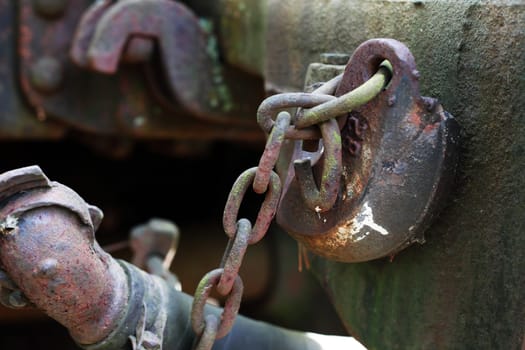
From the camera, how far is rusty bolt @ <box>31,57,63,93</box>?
1541 mm

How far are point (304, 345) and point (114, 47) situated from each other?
704 mm

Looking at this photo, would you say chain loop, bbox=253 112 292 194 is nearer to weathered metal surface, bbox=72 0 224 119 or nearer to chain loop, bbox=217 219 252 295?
chain loop, bbox=217 219 252 295

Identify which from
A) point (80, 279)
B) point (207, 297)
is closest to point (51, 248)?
point (80, 279)

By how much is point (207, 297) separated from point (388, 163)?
0.80 feet

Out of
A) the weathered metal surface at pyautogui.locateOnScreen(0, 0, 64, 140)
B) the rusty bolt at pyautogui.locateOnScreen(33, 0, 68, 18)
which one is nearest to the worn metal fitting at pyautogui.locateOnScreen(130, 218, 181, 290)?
the weathered metal surface at pyautogui.locateOnScreen(0, 0, 64, 140)

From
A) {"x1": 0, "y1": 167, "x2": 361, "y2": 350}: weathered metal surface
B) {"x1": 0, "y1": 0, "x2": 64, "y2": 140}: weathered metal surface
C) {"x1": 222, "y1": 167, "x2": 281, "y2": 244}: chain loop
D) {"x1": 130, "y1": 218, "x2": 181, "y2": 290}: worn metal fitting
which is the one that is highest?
{"x1": 222, "y1": 167, "x2": 281, "y2": 244}: chain loop

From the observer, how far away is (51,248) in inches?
30.4

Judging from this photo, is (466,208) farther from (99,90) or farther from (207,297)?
(99,90)

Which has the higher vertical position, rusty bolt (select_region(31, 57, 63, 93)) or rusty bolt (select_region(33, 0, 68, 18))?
rusty bolt (select_region(33, 0, 68, 18))

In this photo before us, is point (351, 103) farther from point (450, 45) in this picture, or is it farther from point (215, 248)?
point (215, 248)

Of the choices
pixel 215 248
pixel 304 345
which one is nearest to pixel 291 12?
pixel 304 345

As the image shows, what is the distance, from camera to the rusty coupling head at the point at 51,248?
765 mm

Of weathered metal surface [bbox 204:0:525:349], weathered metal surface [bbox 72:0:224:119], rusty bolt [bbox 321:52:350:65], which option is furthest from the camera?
weathered metal surface [bbox 72:0:224:119]

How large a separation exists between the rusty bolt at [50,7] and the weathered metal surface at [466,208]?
789 mm
